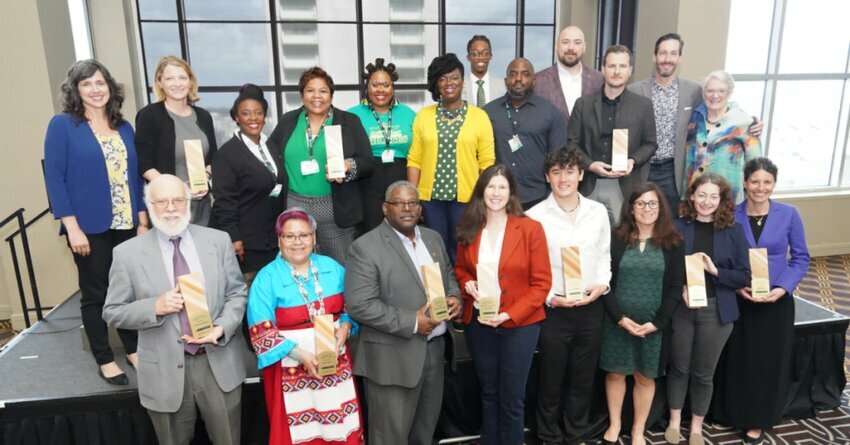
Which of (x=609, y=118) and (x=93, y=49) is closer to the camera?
(x=609, y=118)

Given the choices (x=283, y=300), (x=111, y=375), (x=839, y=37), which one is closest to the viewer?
(x=283, y=300)

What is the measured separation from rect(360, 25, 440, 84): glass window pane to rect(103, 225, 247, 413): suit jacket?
5326 mm

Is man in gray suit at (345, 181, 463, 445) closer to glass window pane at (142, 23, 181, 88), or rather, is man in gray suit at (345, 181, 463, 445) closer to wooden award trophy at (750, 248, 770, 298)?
wooden award trophy at (750, 248, 770, 298)

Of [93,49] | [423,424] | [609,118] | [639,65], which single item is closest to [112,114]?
[423,424]

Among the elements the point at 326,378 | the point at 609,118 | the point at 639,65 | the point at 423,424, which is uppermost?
the point at 639,65

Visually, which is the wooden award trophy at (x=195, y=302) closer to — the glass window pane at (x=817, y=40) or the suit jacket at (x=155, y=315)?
the suit jacket at (x=155, y=315)

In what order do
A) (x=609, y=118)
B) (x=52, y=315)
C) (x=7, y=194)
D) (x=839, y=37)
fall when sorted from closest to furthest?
(x=609, y=118) → (x=52, y=315) → (x=7, y=194) → (x=839, y=37)

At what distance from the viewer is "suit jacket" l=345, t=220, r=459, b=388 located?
7.86 ft

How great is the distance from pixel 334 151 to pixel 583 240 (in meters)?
1.40

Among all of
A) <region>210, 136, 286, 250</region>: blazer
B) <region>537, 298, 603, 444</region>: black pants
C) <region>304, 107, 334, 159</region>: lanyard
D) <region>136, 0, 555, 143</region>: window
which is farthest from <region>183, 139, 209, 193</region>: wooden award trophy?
<region>136, 0, 555, 143</region>: window

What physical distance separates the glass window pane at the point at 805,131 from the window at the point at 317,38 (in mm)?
3334

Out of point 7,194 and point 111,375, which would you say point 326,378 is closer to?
point 111,375

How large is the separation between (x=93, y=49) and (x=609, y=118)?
6075 millimetres

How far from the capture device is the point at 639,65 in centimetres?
597
